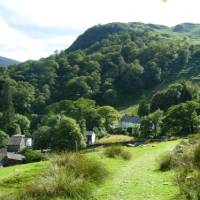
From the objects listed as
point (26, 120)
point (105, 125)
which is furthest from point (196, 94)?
point (26, 120)

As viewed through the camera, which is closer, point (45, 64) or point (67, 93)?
point (67, 93)

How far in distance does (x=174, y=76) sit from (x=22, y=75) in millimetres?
52811

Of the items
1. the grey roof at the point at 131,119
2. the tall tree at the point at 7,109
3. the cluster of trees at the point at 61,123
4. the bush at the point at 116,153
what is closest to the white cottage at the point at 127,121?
the grey roof at the point at 131,119

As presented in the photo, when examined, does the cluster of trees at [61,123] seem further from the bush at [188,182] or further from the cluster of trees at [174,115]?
the bush at [188,182]

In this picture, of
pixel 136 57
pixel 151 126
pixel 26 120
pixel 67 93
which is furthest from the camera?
pixel 136 57

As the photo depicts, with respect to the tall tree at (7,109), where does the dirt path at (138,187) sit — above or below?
above

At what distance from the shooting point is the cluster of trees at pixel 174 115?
6025 centimetres

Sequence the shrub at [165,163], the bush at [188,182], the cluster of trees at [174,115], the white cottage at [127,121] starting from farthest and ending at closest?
the white cottage at [127,121] → the cluster of trees at [174,115] → the shrub at [165,163] → the bush at [188,182]

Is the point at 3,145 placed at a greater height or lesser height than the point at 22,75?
lesser

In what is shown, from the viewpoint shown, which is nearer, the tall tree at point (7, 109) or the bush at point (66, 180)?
the bush at point (66, 180)

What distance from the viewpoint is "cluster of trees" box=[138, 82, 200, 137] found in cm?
6025

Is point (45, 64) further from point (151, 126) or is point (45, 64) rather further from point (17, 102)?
point (151, 126)

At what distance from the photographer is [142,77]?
14912cm

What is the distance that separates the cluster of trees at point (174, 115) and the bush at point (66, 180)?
156ft
